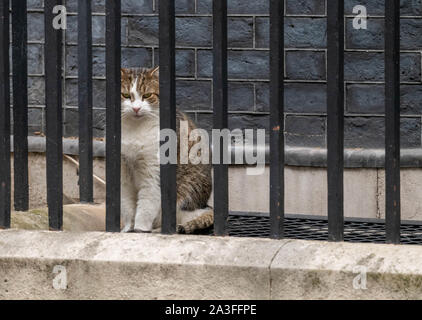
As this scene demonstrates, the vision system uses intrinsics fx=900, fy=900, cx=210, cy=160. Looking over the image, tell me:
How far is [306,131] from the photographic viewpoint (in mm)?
6367

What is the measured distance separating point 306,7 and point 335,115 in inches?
152

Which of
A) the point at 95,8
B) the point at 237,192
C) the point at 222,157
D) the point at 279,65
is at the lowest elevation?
the point at 237,192

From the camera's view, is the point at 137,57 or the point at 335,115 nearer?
the point at 335,115

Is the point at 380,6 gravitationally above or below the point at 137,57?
above

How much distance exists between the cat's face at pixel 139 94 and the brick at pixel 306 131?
1.95 metres

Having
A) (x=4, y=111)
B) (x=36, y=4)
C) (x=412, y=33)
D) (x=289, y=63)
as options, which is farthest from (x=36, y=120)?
(x=4, y=111)

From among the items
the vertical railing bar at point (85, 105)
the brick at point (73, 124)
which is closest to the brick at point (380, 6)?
the brick at point (73, 124)

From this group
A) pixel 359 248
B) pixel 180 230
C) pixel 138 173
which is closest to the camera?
pixel 359 248

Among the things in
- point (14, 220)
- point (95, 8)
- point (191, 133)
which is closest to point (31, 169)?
point (95, 8)

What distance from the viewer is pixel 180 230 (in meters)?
3.89

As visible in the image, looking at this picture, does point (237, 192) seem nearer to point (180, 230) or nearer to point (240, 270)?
point (180, 230)

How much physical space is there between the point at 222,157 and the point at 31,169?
13.7ft

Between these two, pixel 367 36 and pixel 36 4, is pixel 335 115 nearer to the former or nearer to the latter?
pixel 367 36

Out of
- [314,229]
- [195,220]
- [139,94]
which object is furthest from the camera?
[139,94]
